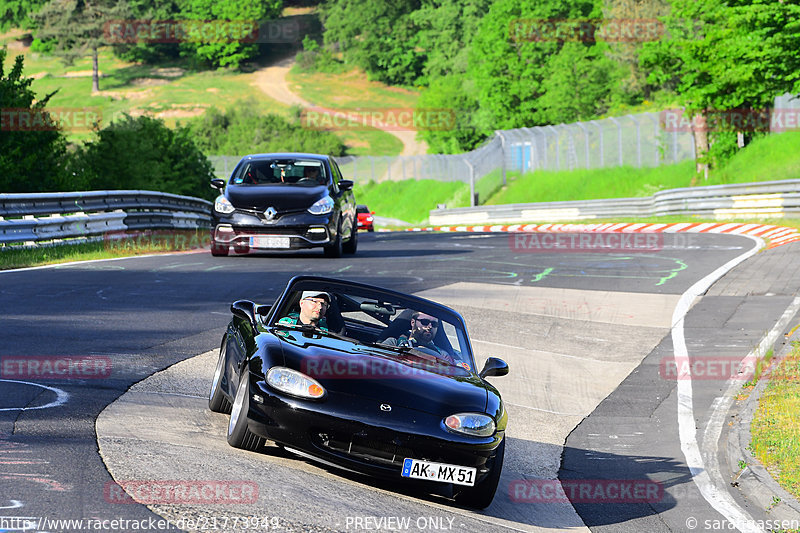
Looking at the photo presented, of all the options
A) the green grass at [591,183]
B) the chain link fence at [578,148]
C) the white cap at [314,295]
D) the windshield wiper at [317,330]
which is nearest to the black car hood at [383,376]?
the windshield wiper at [317,330]

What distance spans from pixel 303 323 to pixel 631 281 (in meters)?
12.3

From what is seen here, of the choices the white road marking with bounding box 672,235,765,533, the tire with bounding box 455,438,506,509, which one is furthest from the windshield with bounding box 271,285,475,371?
the white road marking with bounding box 672,235,765,533

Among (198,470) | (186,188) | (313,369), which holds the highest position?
(313,369)

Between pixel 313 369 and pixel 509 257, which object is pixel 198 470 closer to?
pixel 313 369

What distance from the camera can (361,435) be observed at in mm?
6801

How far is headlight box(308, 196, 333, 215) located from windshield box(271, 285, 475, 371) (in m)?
11.9

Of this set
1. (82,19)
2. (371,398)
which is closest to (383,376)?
(371,398)

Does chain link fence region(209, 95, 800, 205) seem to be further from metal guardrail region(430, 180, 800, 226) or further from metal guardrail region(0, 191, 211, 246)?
metal guardrail region(0, 191, 211, 246)

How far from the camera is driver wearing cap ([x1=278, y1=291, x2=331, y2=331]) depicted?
809 cm

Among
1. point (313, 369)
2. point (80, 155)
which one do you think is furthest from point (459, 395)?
point (80, 155)

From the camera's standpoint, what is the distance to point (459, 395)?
7270 millimetres

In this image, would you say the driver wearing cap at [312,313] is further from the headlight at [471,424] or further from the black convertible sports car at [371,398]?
the headlight at [471,424]

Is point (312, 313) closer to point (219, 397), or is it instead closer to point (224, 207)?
point (219, 397)

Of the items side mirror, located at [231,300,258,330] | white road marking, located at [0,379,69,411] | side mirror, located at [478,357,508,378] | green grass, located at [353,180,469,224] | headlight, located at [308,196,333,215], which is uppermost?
side mirror, located at [231,300,258,330]
